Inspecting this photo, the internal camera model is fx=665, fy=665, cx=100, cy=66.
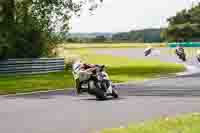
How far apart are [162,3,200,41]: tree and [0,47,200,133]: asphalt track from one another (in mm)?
97867

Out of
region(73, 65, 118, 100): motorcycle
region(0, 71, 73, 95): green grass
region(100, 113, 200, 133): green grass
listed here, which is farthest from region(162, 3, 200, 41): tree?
region(100, 113, 200, 133): green grass

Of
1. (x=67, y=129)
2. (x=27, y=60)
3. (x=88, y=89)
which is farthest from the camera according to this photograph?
(x=27, y=60)

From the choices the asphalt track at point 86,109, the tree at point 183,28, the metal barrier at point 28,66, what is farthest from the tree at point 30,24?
the tree at point 183,28

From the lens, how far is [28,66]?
1286 inches

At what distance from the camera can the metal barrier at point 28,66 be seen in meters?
31.7

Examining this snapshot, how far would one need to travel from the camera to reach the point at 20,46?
119 feet

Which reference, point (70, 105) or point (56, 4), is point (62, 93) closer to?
point (70, 105)

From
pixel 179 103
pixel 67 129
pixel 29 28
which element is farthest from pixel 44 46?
pixel 67 129

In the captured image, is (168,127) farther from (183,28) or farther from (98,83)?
(183,28)

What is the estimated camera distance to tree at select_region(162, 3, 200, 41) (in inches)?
4769

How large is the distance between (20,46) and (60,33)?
5.54 metres

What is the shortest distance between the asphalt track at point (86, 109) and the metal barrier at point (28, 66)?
8859 mm

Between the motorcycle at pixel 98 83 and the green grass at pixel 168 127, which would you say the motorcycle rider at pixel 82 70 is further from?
the green grass at pixel 168 127

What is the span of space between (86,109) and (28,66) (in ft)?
52.8
